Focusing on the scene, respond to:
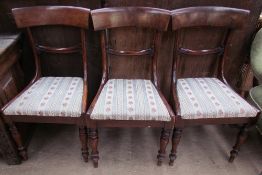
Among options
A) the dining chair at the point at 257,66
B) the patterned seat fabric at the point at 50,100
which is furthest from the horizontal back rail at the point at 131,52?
the dining chair at the point at 257,66

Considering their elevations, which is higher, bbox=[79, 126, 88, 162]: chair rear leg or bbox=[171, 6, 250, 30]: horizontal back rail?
bbox=[171, 6, 250, 30]: horizontal back rail

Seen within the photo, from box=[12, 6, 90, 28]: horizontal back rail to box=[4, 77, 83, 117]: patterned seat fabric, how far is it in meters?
0.37

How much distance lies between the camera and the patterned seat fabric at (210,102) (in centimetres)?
123

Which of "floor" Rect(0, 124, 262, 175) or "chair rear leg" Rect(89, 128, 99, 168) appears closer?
"chair rear leg" Rect(89, 128, 99, 168)

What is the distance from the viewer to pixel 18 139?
135cm

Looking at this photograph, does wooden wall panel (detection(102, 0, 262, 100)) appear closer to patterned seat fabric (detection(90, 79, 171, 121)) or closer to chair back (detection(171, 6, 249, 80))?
chair back (detection(171, 6, 249, 80))

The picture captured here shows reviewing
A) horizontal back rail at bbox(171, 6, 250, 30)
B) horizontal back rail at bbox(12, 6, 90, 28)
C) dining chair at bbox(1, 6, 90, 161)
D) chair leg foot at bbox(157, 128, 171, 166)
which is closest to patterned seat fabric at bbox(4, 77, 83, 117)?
dining chair at bbox(1, 6, 90, 161)

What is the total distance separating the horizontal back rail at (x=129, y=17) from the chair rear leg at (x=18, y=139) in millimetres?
754

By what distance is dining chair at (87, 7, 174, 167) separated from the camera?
3.95ft

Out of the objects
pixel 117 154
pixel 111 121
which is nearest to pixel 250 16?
pixel 111 121

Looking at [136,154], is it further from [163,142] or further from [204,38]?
[204,38]

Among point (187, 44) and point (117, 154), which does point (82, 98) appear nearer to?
point (117, 154)

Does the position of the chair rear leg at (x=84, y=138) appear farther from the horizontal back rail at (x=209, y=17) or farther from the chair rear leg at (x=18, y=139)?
the horizontal back rail at (x=209, y=17)

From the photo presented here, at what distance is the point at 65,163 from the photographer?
4.94ft
